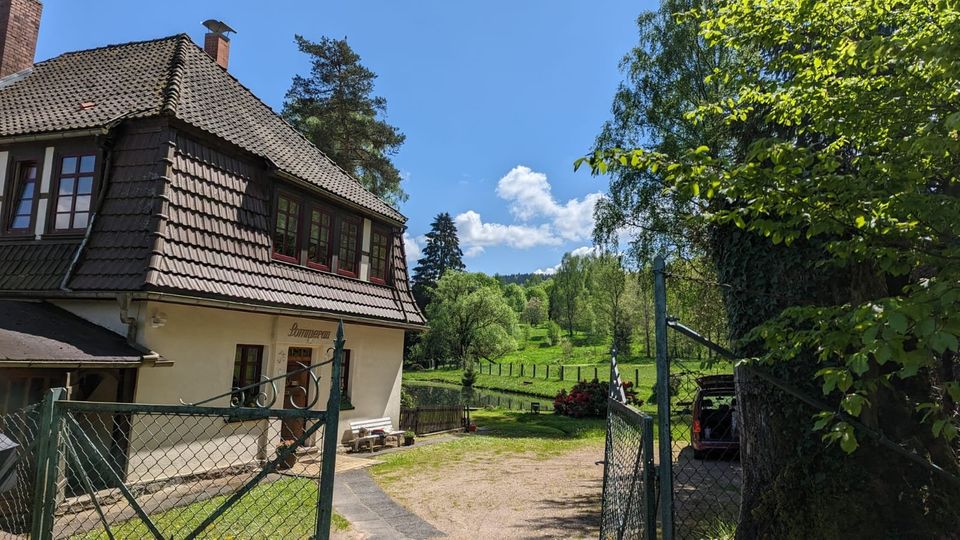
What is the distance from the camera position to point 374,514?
28.5 ft

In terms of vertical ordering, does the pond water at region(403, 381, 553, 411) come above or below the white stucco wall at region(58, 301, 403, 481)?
below

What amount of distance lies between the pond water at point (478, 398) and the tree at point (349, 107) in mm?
13200

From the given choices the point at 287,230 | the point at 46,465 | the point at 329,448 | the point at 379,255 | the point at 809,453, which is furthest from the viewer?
the point at 379,255

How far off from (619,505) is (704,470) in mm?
8342

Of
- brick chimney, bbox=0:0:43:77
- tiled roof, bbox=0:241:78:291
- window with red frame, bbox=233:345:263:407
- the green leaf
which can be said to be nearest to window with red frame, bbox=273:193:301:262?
window with red frame, bbox=233:345:263:407

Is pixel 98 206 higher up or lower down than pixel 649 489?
higher up

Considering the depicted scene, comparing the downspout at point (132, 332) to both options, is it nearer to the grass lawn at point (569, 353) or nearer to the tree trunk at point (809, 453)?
the tree trunk at point (809, 453)

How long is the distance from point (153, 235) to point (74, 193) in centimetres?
258

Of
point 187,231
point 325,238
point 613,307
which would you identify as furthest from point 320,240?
point 613,307

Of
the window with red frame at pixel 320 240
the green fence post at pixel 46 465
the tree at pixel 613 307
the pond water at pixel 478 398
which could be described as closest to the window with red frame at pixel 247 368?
the window with red frame at pixel 320 240

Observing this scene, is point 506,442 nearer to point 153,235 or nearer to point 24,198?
point 153,235

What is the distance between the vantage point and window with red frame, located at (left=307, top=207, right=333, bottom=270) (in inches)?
539

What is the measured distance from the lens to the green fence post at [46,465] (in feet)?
10.9

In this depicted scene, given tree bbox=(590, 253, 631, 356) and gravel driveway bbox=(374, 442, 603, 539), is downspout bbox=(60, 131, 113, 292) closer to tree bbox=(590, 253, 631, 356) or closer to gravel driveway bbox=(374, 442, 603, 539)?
gravel driveway bbox=(374, 442, 603, 539)
